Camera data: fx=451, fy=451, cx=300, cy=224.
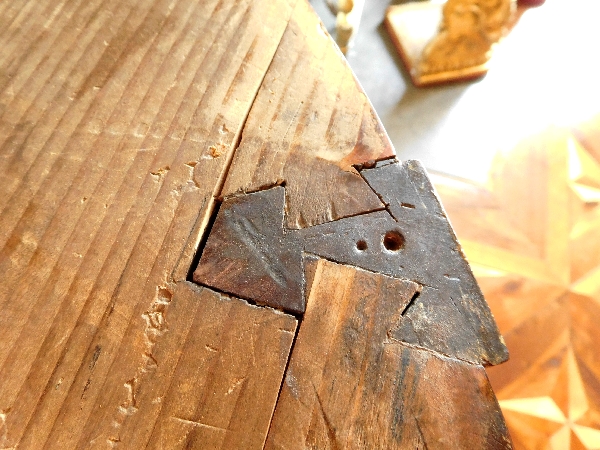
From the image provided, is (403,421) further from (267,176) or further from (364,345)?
(267,176)

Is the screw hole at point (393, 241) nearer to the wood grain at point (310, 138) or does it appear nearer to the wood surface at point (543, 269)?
the wood grain at point (310, 138)

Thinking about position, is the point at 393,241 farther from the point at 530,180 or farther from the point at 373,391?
the point at 530,180

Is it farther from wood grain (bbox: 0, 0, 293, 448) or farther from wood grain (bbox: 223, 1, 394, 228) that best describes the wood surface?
wood grain (bbox: 0, 0, 293, 448)

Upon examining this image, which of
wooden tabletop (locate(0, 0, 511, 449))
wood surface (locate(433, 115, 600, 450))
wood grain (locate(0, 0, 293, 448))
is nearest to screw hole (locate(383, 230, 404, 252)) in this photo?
wooden tabletop (locate(0, 0, 511, 449))

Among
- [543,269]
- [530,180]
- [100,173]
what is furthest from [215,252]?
[530,180]

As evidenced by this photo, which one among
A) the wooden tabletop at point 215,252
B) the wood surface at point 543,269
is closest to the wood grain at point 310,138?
the wooden tabletop at point 215,252

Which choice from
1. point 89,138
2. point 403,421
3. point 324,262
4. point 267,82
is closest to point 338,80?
point 267,82
